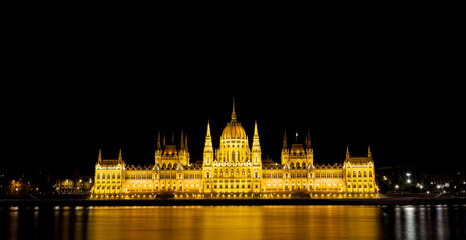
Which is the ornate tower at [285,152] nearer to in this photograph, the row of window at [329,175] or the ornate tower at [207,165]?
the row of window at [329,175]

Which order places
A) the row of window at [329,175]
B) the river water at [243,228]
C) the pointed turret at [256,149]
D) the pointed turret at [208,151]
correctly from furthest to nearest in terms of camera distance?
the pointed turret at [208,151]
the pointed turret at [256,149]
the row of window at [329,175]
the river water at [243,228]

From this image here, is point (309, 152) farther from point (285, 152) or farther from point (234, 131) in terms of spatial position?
point (234, 131)

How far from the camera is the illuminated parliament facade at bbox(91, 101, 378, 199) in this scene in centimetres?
14262

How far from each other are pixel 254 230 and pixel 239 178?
95761 mm

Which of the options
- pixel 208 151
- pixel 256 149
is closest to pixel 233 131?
pixel 256 149

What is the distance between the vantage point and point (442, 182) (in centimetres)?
15325

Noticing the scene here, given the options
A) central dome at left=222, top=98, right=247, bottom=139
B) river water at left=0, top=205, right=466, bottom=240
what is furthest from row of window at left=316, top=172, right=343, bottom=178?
river water at left=0, top=205, right=466, bottom=240

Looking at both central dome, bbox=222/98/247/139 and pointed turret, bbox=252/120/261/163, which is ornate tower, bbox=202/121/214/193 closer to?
central dome, bbox=222/98/247/139

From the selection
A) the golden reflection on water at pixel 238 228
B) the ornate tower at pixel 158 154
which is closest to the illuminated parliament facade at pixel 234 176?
the ornate tower at pixel 158 154

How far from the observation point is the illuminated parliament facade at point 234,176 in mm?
142625

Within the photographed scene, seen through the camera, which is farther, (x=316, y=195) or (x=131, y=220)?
(x=316, y=195)

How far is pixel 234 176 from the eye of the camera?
144625mm

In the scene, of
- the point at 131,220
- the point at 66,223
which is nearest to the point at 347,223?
the point at 131,220

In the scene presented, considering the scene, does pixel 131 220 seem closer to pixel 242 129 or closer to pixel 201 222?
pixel 201 222
